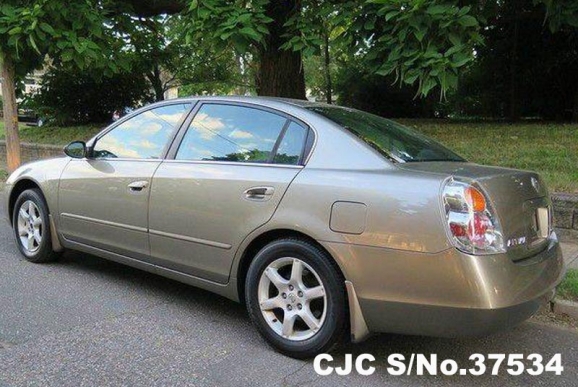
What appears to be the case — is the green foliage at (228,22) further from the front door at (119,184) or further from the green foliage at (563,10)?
the green foliage at (563,10)

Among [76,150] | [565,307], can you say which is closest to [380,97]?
[76,150]

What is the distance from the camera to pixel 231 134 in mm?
3953

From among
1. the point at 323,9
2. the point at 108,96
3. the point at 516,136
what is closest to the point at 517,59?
the point at 516,136

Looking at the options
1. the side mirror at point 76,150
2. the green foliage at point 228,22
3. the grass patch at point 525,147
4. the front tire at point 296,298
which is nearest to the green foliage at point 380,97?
the grass patch at point 525,147

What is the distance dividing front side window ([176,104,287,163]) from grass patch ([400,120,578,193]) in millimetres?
3786

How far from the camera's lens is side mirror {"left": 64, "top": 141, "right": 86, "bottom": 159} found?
4898 mm

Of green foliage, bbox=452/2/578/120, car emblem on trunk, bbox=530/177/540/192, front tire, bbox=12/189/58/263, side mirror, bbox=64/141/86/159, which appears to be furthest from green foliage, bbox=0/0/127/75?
green foliage, bbox=452/2/578/120

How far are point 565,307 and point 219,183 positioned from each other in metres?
2.65

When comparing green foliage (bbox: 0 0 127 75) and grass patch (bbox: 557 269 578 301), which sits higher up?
green foliage (bbox: 0 0 127 75)

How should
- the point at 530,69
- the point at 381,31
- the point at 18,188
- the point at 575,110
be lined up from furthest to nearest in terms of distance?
the point at 530,69 < the point at 575,110 < the point at 381,31 < the point at 18,188

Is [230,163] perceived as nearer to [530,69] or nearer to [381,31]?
[381,31]

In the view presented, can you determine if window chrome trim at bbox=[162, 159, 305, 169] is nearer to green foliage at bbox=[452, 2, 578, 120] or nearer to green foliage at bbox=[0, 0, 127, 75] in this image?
green foliage at bbox=[0, 0, 127, 75]

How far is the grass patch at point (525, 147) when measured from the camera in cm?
679

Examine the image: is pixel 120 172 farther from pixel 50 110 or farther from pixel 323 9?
pixel 50 110
